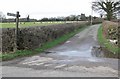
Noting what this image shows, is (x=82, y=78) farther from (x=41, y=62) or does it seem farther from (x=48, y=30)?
(x=48, y=30)

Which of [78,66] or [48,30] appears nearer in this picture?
[78,66]

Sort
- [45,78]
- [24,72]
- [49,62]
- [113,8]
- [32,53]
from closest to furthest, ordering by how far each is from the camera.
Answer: [45,78]
[24,72]
[49,62]
[32,53]
[113,8]

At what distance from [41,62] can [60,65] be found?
1254mm

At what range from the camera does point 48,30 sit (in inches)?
938

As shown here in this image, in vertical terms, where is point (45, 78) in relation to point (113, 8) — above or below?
below

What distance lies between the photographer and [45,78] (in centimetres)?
912

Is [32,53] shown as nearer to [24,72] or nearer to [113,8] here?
[24,72]

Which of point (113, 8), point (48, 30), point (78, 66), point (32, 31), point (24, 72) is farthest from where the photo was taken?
point (113, 8)

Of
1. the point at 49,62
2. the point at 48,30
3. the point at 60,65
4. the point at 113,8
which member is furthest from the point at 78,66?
the point at 113,8

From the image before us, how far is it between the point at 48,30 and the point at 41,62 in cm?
1118

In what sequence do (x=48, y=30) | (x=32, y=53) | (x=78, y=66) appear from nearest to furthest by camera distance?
1. (x=78, y=66)
2. (x=32, y=53)
3. (x=48, y=30)

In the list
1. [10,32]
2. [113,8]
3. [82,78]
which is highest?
[113,8]

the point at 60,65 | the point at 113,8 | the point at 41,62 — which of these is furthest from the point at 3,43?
the point at 113,8

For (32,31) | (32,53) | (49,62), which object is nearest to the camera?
(49,62)
